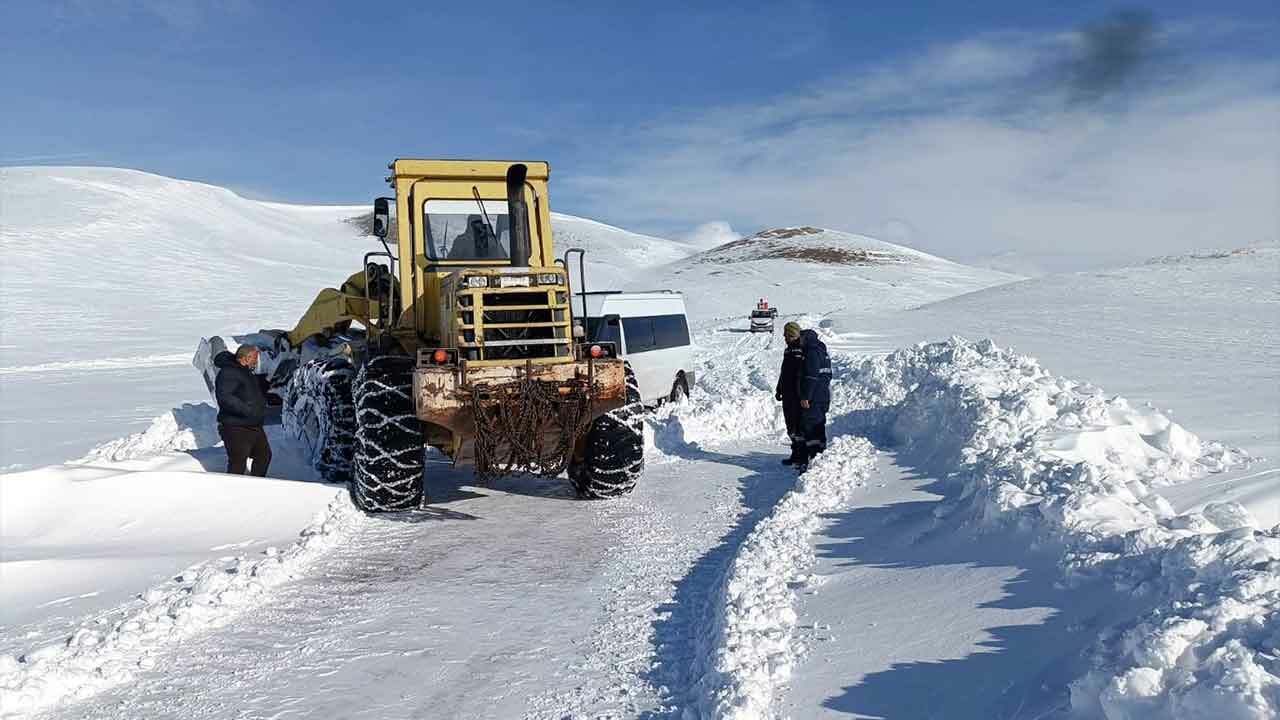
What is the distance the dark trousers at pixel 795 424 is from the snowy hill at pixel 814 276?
104ft

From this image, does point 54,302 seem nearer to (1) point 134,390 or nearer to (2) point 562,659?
(1) point 134,390

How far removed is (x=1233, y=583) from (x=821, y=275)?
58.5 metres

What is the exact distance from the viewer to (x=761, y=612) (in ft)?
16.7

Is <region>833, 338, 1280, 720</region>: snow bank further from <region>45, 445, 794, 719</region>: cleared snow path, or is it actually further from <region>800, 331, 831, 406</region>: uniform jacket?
<region>45, 445, 794, 719</region>: cleared snow path

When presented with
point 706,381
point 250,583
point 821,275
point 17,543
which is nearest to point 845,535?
point 250,583

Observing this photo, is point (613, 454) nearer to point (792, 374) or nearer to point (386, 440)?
point (386, 440)

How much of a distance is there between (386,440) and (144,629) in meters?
2.91

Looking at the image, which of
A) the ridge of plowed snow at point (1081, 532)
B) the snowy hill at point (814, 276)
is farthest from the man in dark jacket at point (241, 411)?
the snowy hill at point (814, 276)

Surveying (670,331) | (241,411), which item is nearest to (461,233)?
(241,411)

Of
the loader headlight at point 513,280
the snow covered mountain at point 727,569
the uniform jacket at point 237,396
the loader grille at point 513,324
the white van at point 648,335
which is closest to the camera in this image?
the snow covered mountain at point 727,569

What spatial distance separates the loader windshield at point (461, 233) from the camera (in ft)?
29.7

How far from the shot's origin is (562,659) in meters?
4.96

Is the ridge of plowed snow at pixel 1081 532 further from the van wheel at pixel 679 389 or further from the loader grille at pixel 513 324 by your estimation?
the loader grille at pixel 513 324

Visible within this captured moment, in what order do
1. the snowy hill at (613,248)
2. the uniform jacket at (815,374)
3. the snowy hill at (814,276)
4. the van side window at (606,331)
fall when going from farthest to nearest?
the snowy hill at (613,248), the snowy hill at (814,276), the van side window at (606,331), the uniform jacket at (815,374)
